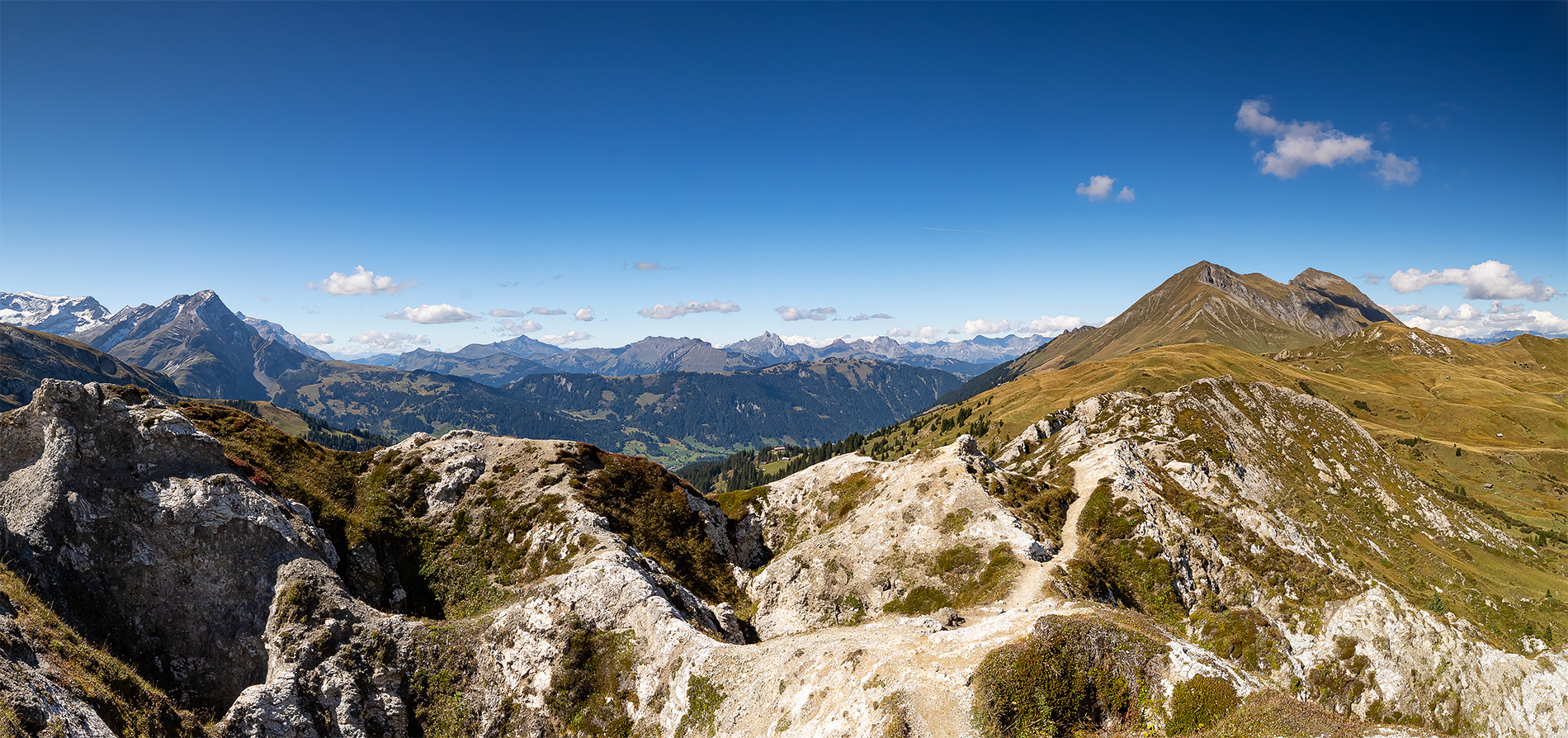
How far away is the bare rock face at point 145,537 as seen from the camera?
1329 inches

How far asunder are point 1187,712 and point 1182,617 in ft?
111

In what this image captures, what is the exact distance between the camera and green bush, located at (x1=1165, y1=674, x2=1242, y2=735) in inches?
958

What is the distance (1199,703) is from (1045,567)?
87.2ft

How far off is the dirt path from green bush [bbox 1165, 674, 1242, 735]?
66.2 ft

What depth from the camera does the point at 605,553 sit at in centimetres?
4553

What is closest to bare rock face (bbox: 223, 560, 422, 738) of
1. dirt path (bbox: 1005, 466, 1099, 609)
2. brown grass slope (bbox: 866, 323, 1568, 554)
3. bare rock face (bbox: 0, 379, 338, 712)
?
bare rock face (bbox: 0, 379, 338, 712)

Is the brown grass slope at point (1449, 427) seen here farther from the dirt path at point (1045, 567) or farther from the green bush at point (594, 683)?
the green bush at point (594, 683)

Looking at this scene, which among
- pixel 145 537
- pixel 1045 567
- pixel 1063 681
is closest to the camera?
pixel 1063 681

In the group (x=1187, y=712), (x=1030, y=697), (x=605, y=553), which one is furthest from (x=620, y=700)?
(x=1187, y=712)

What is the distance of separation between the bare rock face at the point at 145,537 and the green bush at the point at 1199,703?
54.4m

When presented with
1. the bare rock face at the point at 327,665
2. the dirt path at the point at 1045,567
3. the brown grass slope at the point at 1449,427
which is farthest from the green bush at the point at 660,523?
the brown grass slope at the point at 1449,427

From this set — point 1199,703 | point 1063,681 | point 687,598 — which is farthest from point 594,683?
point 1199,703

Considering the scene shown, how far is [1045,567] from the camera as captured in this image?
167 feet

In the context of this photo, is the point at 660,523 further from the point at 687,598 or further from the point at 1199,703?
the point at 1199,703
